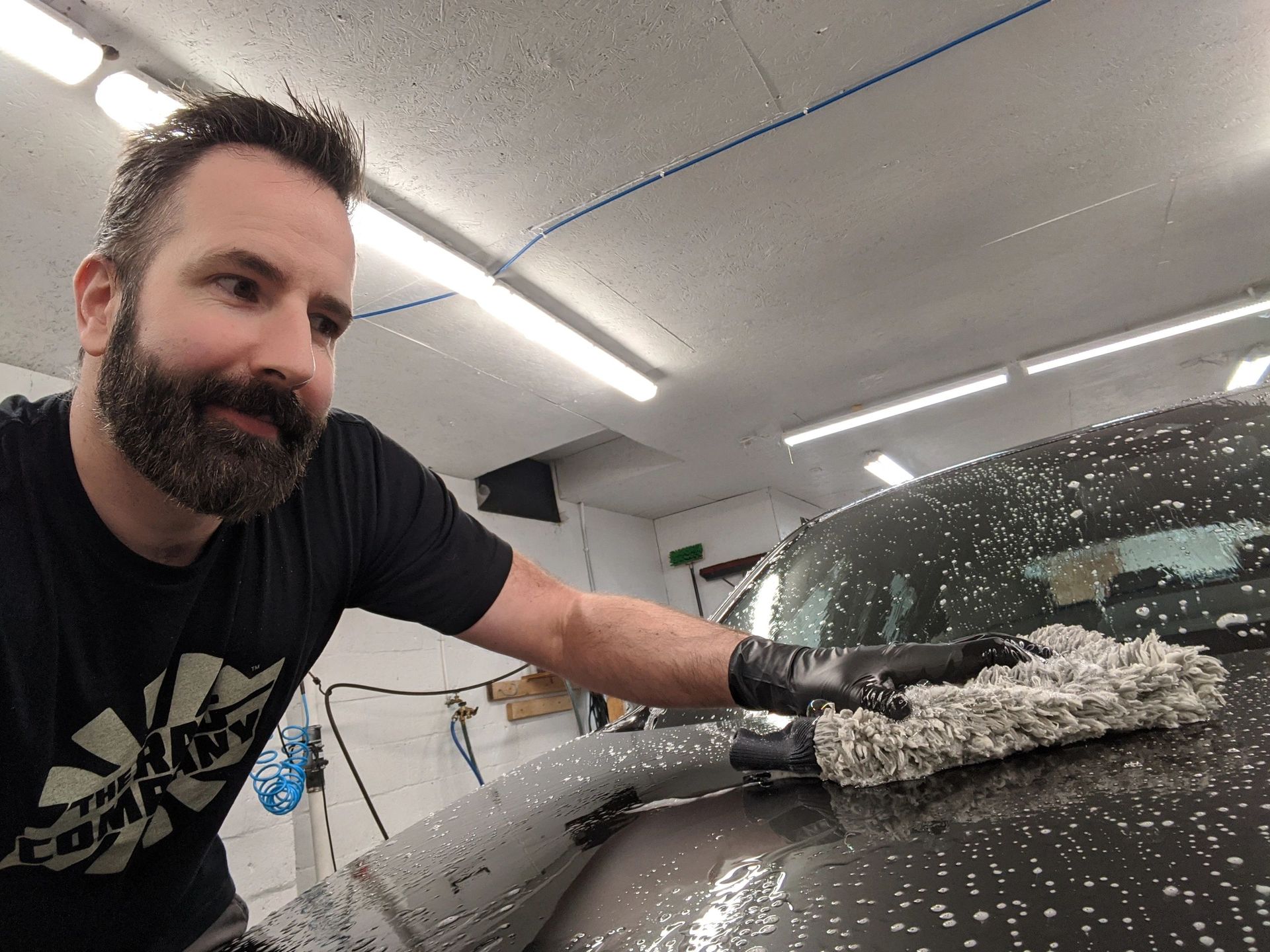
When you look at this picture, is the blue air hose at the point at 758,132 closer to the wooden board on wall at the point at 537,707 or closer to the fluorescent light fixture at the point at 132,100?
the fluorescent light fixture at the point at 132,100

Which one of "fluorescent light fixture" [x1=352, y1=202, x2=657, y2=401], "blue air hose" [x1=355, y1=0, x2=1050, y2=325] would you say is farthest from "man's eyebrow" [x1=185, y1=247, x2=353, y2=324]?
"blue air hose" [x1=355, y1=0, x2=1050, y2=325]

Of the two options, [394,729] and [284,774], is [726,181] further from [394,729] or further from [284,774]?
[394,729]

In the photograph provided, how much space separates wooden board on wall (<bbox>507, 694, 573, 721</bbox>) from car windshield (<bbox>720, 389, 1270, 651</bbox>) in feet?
14.8

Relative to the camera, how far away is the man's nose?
946 millimetres

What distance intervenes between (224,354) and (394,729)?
436 cm

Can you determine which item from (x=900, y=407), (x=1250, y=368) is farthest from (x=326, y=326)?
(x=1250, y=368)

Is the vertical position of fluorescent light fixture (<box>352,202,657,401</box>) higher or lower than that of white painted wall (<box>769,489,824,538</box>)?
higher

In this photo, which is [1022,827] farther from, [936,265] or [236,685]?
[936,265]

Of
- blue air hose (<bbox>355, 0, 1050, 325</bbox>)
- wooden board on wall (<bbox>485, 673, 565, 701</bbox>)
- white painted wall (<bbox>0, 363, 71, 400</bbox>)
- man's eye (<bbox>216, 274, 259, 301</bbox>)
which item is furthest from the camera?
wooden board on wall (<bbox>485, 673, 565, 701</bbox>)

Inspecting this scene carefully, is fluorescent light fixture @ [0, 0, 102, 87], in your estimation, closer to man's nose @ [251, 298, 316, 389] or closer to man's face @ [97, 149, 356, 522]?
man's face @ [97, 149, 356, 522]

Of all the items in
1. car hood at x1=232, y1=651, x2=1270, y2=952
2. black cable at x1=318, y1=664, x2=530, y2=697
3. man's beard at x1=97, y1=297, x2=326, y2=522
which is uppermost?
man's beard at x1=97, y1=297, x2=326, y2=522

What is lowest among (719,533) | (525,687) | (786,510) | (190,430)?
(525,687)

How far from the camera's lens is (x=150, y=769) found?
3.17 ft

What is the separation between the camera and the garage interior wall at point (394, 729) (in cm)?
360
